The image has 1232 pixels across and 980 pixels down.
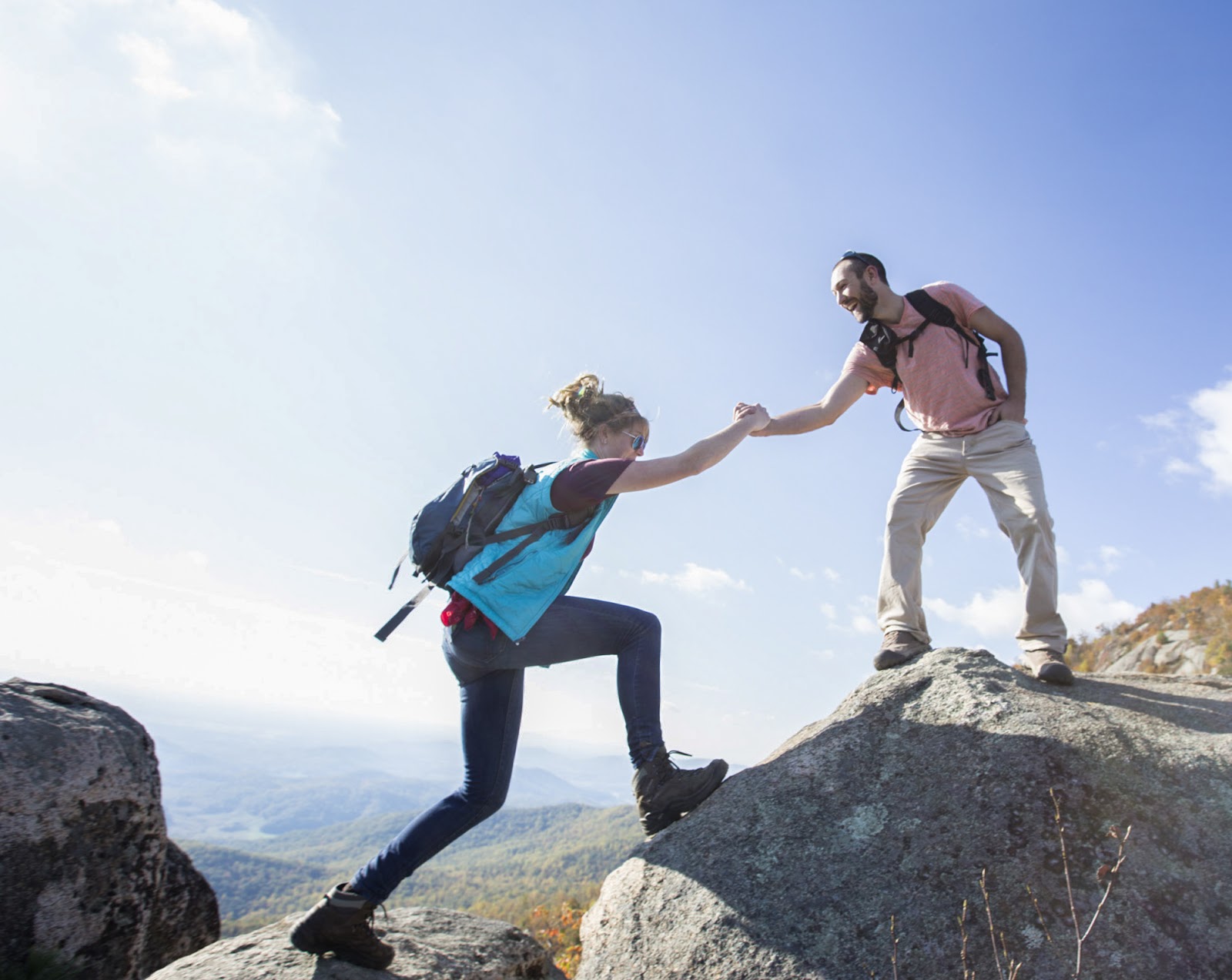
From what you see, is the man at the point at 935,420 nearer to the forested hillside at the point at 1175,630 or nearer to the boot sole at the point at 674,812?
the boot sole at the point at 674,812

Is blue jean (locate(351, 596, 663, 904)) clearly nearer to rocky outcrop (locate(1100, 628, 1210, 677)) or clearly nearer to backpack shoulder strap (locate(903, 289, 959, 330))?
backpack shoulder strap (locate(903, 289, 959, 330))

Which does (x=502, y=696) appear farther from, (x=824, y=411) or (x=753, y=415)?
(x=824, y=411)

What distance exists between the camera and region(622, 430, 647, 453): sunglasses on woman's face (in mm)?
4827

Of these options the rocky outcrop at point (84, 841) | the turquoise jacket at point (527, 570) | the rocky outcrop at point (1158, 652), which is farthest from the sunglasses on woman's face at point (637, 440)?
the rocky outcrop at point (1158, 652)

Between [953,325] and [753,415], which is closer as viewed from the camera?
[753,415]

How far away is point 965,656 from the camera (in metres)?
5.31

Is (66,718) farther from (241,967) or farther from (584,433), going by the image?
(584,433)

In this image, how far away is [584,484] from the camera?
164 inches

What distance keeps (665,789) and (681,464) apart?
6.69 ft

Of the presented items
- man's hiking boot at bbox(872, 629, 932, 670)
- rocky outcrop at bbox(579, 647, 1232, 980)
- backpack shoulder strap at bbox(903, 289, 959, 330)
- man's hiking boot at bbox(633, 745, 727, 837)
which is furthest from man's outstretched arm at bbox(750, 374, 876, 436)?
man's hiking boot at bbox(633, 745, 727, 837)

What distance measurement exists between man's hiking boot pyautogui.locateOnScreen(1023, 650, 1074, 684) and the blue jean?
2653 mm

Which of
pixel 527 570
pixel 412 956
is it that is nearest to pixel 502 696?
pixel 527 570

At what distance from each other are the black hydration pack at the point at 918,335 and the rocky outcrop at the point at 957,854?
2.39 meters

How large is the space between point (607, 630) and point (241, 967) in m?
2.62
